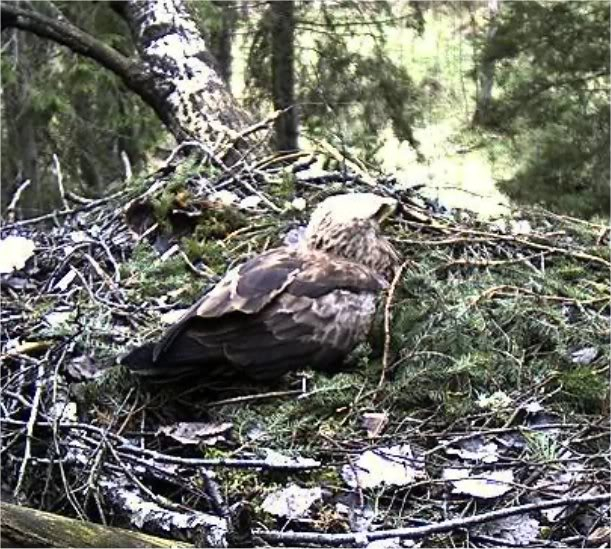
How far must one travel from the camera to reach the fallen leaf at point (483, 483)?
2.84 metres

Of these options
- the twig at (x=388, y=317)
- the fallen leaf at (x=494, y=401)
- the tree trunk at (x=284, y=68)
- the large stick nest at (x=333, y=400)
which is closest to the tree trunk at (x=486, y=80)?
the tree trunk at (x=284, y=68)

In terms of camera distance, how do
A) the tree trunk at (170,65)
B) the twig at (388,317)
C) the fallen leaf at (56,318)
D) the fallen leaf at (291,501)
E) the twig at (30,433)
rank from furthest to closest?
the tree trunk at (170,65) < the fallen leaf at (56,318) < the twig at (388,317) < the twig at (30,433) < the fallen leaf at (291,501)

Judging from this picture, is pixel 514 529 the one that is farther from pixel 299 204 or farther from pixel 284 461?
pixel 299 204

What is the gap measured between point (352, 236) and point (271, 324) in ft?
1.99

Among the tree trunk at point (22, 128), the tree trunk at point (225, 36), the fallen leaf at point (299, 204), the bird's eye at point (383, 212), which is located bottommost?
the tree trunk at point (22, 128)

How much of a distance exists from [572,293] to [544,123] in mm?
5481

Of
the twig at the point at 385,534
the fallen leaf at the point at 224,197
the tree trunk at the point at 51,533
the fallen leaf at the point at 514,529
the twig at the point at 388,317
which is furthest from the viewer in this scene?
the fallen leaf at the point at 224,197

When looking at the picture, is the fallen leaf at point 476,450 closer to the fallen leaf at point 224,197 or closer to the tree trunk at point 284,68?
the fallen leaf at point 224,197

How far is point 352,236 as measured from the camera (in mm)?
3916

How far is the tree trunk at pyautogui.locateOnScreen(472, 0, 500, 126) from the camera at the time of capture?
9219mm

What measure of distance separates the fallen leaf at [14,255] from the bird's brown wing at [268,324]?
118cm

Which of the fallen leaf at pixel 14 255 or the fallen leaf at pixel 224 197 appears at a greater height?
the fallen leaf at pixel 224 197

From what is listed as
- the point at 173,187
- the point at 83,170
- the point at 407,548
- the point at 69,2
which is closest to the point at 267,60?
the point at 69,2

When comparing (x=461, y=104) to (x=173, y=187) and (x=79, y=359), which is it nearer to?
(x=173, y=187)
